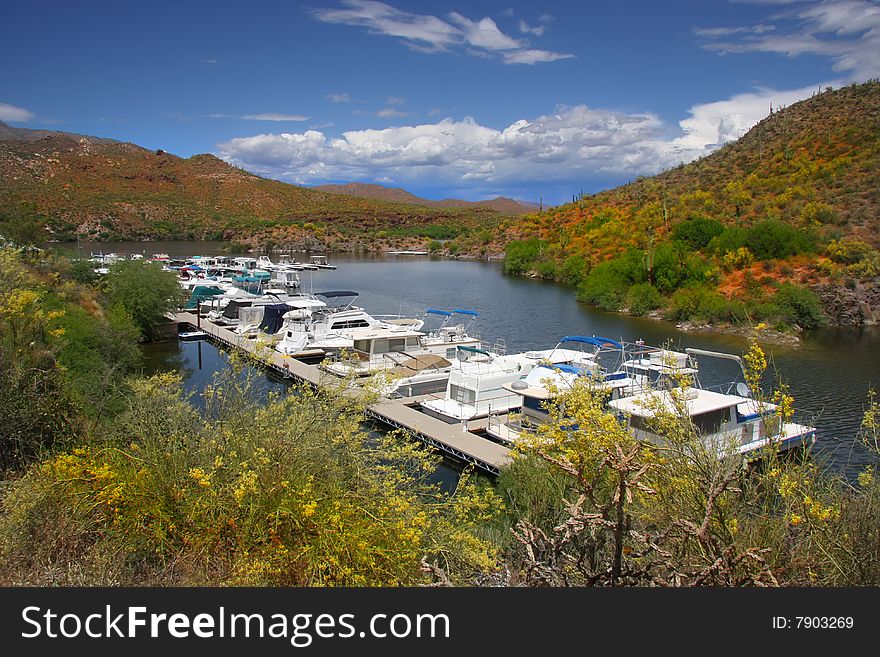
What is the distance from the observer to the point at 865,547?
18.7 feet

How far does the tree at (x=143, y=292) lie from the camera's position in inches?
1308

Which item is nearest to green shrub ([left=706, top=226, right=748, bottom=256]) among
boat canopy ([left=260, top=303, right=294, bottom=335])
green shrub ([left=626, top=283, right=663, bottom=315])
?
green shrub ([left=626, top=283, right=663, bottom=315])

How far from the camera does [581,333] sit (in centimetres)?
3831

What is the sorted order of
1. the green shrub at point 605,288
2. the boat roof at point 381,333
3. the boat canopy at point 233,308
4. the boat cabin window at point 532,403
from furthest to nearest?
1. the green shrub at point 605,288
2. the boat canopy at point 233,308
3. the boat roof at point 381,333
4. the boat cabin window at point 532,403

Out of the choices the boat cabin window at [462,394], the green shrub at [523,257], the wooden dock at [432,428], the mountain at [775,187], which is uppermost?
the mountain at [775,187]

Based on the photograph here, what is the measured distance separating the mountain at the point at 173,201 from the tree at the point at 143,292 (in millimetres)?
67220

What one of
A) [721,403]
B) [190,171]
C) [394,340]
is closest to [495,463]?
[721,403]

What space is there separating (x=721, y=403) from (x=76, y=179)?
13147 centimetres

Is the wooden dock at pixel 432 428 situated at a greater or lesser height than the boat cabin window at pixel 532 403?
lesser

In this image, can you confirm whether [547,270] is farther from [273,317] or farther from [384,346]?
[384,346]

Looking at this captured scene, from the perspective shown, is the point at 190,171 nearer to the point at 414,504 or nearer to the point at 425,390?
the point at 425,390

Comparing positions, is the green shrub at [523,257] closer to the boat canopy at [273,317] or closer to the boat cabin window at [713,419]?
the boat canopy at [273,317]

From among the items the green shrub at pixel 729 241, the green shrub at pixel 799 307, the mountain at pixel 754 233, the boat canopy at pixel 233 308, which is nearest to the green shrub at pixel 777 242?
the mountain at pixel 754 233

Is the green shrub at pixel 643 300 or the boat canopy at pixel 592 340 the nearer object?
the boat canopy at pixel 592 340
